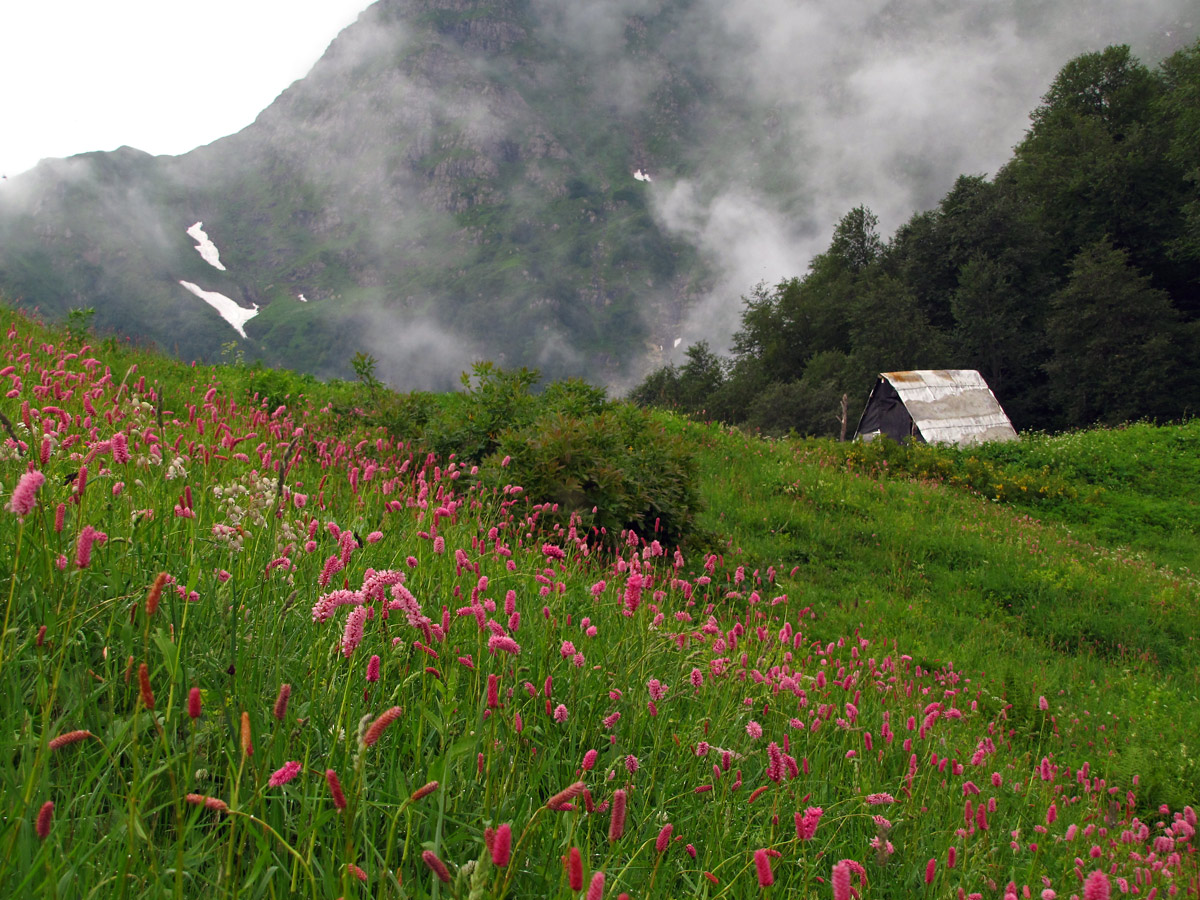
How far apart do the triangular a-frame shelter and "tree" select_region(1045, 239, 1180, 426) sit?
8639 mm

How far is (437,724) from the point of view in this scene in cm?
175

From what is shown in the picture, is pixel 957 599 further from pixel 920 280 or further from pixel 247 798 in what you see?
pixel 920 280

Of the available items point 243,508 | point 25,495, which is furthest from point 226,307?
point 25,495

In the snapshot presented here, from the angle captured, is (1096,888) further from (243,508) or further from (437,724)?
(243,508)

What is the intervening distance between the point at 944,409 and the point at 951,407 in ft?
1.32

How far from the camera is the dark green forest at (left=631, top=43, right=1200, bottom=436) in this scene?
32.4 metres

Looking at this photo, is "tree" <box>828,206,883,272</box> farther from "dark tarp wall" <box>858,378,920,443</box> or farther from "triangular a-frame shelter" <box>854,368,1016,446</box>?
"triangular a-frame shelter" <box>854,368,1016,446</box>

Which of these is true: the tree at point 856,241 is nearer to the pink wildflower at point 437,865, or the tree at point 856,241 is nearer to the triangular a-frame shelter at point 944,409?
the triangular a-frame shelter at point 944,409

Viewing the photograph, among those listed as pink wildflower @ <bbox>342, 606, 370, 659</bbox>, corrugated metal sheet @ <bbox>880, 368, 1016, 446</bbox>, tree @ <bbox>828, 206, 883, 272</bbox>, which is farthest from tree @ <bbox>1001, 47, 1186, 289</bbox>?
pink wildflower @ <bbox>342, 606, 370, 659</bbox>

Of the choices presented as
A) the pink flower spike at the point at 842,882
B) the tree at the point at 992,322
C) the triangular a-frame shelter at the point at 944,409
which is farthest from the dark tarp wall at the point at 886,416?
the pink flower spike at the point at 842,882

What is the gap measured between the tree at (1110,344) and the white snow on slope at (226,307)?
183377 mm

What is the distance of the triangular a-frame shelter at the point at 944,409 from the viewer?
1014 inches

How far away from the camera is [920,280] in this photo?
42.2 m

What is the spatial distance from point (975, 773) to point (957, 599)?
663 cm
